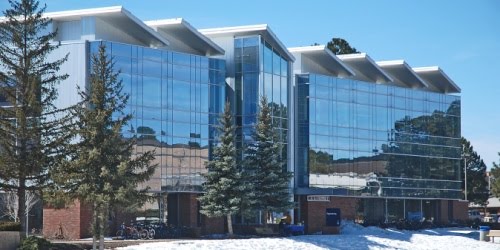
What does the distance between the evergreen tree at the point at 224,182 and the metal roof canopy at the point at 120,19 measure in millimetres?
7576

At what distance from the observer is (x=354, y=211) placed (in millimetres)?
80625

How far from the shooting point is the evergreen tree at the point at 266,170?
202 ft

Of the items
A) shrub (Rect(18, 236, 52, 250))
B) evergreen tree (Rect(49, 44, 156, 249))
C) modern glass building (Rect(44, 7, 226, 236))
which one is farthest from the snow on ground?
modern glass building (Rect(44, 7, 226, 236))

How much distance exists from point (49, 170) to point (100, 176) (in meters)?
2.30

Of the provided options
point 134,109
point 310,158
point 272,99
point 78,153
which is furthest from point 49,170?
point 310,158

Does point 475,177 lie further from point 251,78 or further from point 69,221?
point 69,221

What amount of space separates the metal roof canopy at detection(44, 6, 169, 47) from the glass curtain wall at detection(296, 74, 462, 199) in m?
16.9

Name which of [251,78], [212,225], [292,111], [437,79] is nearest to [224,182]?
[212,225]

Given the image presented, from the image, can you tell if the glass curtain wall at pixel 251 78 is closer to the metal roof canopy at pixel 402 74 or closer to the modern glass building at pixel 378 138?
the modern glass building at pixel 378 138

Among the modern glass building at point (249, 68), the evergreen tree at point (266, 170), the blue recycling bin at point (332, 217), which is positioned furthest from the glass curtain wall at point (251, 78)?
the blue recycling bin at point (332, 217)

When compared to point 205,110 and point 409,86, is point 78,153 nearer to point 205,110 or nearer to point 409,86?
point 205,110

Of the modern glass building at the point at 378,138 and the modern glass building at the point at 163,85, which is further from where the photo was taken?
the modern glass building at the point at 378,138

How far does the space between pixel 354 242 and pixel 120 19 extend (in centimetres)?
2002

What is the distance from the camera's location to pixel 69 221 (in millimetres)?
56844
